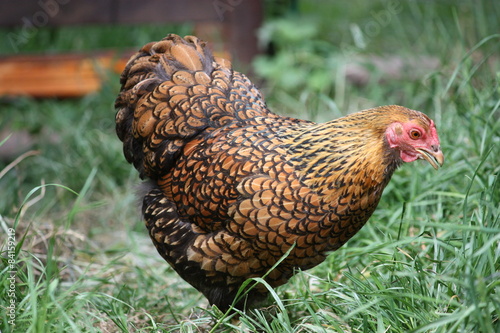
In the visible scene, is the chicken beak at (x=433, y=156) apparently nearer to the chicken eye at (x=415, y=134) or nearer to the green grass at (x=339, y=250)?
the chicken eye at (x=415, y=134)

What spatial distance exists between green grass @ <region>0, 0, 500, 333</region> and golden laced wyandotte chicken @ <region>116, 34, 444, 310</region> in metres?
0.20

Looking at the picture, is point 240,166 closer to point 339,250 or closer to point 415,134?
point 415,134

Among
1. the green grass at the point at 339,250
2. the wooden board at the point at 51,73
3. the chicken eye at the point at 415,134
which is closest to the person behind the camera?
the green grass at the point at 339,250

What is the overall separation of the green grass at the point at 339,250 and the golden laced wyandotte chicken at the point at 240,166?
197 millimetres

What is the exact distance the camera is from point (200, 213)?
2867 millimetres

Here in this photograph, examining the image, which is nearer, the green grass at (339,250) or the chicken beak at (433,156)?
the green grass at (339,250)

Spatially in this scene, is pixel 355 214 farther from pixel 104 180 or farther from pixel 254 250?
pixel 104 180

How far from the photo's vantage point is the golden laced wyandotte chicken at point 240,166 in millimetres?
2590

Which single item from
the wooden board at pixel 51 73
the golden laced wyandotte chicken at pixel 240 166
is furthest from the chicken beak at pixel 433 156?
the wooden board at pixel 51 73

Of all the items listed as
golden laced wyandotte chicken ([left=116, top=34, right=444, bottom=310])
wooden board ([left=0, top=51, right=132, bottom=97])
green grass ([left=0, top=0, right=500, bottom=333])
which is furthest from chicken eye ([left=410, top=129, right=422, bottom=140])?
wooden board ([left=0, top=51, right=132, bottom=97])

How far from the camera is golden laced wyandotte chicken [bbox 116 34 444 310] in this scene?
2.59 meters

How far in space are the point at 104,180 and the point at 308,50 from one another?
2.91 m

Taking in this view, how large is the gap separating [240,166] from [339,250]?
1.00 metres

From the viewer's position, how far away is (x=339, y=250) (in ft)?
11.3
